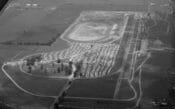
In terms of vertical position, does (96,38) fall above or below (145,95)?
below

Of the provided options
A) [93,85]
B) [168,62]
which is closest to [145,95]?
[93,85]

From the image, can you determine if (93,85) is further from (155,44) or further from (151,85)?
(155,44)

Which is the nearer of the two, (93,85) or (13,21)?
(93,85)

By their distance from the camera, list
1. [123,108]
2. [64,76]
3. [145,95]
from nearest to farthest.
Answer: [123,108] → [145,95] → [64,76]

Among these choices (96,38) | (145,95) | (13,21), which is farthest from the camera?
(13,21)

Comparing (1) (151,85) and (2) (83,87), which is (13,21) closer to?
(2) (83,87)

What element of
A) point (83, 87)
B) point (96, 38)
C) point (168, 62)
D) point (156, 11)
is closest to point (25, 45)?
point (96, 38)
